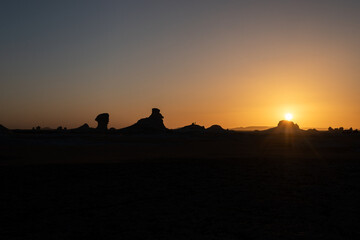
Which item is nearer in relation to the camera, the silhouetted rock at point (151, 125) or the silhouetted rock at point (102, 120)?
the silhouetted rock at point (151, 125)

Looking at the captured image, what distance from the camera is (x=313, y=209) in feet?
32.5

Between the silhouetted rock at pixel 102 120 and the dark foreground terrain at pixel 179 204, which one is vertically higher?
the silhouetted rock at pixel 102 120

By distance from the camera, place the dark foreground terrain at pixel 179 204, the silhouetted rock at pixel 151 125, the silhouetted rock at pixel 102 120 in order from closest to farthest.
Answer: the dark foreground terrain at pixel 179 204 → the silhouetted rock at pixel 151 125 → the silhouetted rock at pixel 102 120

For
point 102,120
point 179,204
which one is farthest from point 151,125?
point 179,204

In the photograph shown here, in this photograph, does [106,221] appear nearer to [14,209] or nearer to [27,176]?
[14,209]

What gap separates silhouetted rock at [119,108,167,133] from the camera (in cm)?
11086

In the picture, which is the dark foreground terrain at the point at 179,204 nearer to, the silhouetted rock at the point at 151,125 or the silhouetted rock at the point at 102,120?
the silhouetted rock at the point at 151,125

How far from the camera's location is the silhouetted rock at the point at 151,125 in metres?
111

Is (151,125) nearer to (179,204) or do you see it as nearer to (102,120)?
(102,120)

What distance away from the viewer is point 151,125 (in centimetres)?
11956

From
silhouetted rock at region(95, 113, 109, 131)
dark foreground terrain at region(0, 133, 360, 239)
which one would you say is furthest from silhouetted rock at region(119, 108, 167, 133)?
dark foreground terrain at region(0, 133, 360, 239)

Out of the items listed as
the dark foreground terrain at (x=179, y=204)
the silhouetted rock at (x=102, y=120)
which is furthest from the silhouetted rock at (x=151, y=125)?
the dark foreground terrain at (x=179, y=204)

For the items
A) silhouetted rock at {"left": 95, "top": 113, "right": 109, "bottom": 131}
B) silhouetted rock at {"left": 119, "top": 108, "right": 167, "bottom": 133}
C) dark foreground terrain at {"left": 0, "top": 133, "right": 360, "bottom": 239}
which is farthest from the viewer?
silhouetted rock at {"left": 95, "top": 113, "right": 109, "bottom": 131}

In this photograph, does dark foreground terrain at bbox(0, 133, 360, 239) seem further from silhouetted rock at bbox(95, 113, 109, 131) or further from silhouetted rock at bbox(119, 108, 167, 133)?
silhouetted rock at bbox(95, 113, 109, 131)
